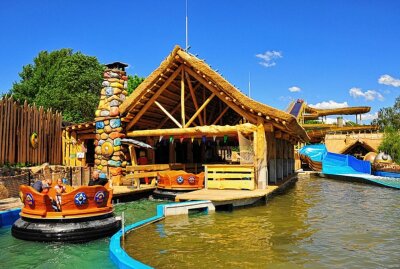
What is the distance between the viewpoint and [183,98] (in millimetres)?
16141

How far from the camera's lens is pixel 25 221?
8664mm

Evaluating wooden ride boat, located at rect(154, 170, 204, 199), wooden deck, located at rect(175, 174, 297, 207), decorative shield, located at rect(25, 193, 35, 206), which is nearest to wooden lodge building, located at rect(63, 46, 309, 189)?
wooden deck, located at rect(175, 174, 297, 207)

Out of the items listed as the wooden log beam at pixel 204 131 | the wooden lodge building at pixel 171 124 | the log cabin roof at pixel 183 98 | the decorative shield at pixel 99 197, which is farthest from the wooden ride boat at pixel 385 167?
the decorative shield at pixel 99 197

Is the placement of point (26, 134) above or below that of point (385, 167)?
above

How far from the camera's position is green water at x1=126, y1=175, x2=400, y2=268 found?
6457mm

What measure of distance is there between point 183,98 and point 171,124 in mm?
5037

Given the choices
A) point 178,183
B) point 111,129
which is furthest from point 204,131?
point 111,129

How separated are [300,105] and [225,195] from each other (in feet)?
121

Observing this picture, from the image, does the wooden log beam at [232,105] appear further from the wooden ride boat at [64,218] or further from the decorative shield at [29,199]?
the decorative shield at [29,199]

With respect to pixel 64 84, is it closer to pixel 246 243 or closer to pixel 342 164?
pixel 342 164

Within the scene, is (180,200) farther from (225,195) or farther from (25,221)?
(25,221)

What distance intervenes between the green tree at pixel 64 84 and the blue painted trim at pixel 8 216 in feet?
79.8

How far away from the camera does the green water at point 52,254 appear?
682 centimetres

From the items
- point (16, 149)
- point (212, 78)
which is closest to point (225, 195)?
point (212, 78)
